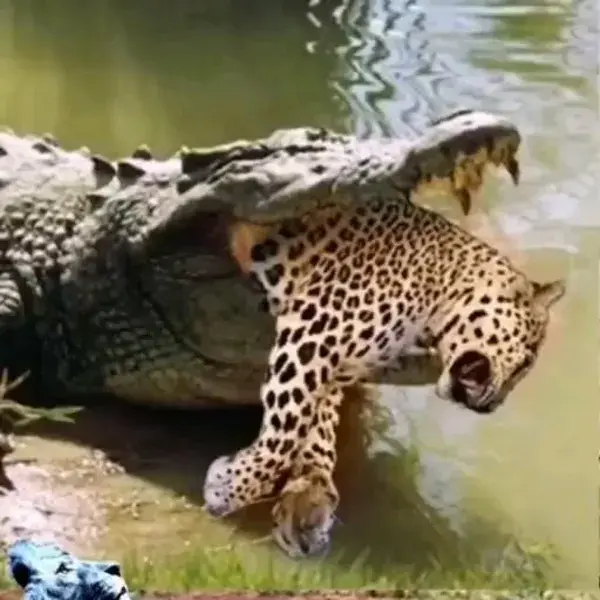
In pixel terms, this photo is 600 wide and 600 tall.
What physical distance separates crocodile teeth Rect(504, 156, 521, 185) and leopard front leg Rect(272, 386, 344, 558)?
0.32m

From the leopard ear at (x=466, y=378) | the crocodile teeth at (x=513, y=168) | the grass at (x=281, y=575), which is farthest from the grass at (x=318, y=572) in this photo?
the crocodile teeth at (x=513, y=168)

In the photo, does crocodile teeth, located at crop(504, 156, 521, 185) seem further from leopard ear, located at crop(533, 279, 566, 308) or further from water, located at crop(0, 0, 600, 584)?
leopard ear, located at crop(533, 279, 566, 308)

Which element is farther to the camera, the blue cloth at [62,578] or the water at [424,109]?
the water at [424,109]

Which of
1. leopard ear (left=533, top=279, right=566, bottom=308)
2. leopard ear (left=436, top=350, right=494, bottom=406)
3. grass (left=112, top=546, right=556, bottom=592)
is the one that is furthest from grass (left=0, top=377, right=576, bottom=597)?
leopard ear (left=533, top=279, right=566, bottom=308)

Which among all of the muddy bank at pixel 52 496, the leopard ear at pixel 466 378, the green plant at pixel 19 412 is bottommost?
the muddy bank at pixel 52 496

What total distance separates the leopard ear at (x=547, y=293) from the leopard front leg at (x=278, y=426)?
0.26 m

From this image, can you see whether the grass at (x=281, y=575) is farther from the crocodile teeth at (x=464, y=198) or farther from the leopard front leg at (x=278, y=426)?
the crocodile teeth at (x=464, y=198)

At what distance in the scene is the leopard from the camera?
4.95 feet

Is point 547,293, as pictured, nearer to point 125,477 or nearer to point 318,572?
point 318,572

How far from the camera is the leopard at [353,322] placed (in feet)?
4.95

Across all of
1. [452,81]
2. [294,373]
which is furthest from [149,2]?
[294,373]

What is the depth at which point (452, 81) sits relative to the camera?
1.57 meters

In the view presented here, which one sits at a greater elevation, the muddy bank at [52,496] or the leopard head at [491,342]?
the leopard head at [491,342]

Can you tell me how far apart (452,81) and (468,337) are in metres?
0.31
